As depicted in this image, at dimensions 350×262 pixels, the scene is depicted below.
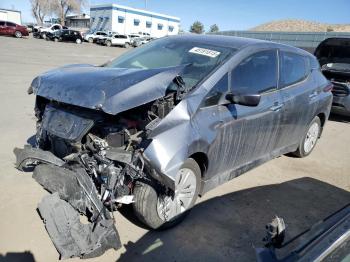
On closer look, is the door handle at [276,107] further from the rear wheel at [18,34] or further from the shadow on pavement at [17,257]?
the rear wheel at [18,34]

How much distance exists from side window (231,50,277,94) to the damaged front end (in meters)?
0.79

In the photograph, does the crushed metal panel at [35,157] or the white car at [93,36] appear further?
the white car at [93,36]

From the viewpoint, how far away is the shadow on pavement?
3107 millimetres

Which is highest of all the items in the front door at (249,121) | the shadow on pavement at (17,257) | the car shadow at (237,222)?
the front door at (249,121)

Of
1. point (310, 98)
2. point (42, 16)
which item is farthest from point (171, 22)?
point (310, 98)

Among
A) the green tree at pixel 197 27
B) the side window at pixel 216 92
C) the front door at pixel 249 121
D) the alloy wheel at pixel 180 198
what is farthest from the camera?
the green tree at pixel 197 27

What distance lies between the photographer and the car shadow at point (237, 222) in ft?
11.2

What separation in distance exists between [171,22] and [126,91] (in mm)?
67399

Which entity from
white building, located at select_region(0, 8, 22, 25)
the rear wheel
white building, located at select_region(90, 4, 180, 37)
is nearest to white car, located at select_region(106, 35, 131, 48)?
the rear wheel

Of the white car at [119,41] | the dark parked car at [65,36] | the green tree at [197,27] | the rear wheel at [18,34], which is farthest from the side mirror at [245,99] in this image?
the green tree at [197,27]

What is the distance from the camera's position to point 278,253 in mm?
1877

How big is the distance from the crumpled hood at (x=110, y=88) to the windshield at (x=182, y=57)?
0.37 metres

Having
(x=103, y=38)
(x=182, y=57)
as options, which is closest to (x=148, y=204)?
(x=182, y=57)

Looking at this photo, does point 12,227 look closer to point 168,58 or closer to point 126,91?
point 126,91
